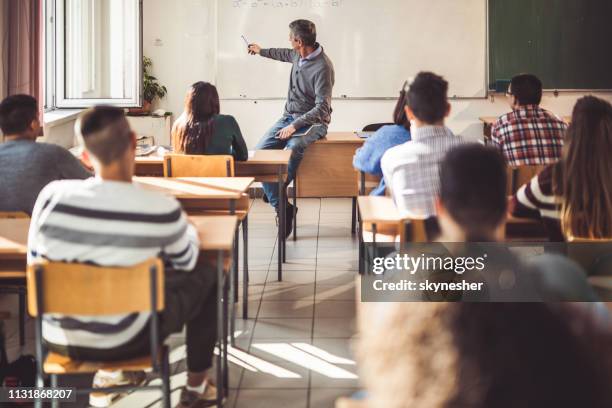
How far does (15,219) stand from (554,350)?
2.79 metres

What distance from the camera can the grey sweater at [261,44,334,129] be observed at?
6.06 m

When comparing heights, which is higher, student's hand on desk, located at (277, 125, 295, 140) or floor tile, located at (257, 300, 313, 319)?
student's hand on desk, located at (277, 125, 295, 140)

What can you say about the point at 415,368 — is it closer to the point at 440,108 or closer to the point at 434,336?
the point at 434,336

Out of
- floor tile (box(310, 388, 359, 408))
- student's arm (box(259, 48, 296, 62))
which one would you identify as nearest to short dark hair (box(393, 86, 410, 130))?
floor tile (box(310, 388, 359, 408))

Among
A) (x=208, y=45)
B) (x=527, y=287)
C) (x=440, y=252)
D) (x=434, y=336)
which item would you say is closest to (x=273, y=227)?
(x=208, y=45)

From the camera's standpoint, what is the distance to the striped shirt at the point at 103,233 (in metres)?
2.63

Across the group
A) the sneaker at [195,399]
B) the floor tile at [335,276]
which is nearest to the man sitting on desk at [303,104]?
the floor tile at [335,276]

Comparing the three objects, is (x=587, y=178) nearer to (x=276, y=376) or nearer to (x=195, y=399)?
(x=276, y=376)

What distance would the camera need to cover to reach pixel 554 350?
42.9 inches

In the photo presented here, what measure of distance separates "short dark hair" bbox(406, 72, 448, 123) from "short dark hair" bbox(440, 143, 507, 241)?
1.45m

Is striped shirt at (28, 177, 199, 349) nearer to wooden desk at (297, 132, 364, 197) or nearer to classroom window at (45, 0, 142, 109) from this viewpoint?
wooden desk at (297, 132, 364, 197)

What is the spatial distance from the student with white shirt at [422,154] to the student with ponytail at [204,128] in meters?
1.48

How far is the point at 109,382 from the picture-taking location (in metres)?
3.43

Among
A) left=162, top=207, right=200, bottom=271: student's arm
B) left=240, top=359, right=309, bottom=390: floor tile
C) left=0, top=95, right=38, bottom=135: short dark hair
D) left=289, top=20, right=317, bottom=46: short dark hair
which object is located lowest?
left=240, top=359, right=309, bottom=390: floor tile
